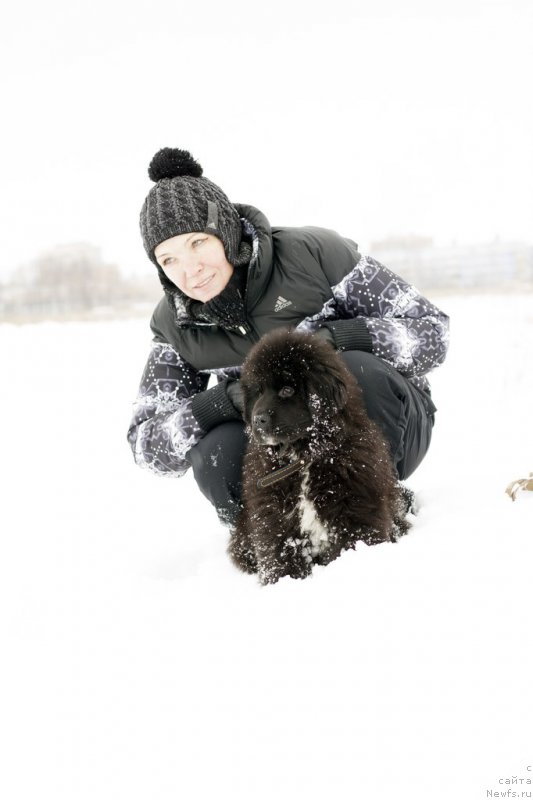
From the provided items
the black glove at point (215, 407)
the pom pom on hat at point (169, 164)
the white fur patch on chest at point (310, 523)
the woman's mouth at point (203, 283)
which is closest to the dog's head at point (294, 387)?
the white fur patch on chest at point (310, 523)

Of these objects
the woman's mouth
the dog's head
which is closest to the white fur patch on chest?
the dog's head

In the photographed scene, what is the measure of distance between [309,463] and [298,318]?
593 millimetres

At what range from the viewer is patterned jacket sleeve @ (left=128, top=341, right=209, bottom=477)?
232cm

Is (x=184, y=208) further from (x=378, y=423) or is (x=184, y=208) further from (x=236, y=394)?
(x=378, y=423)

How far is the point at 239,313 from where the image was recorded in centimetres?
227

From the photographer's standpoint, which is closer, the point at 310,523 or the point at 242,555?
the point at 310,523

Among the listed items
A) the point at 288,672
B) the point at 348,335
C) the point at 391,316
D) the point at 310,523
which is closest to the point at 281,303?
the point at 348,335

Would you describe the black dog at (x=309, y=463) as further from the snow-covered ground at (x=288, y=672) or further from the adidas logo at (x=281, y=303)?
the adidas logo at (x=281, y=303)

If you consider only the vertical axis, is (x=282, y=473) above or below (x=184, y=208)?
below

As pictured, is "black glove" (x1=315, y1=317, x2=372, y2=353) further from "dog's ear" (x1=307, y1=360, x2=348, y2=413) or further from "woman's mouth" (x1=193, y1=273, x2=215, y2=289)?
"woman's mouth" (x1=193, y1=273, x2=215, y2=289)

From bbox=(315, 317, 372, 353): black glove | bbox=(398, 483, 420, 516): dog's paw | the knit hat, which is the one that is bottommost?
bbox=(398, 483, 420, 516): dog's paw

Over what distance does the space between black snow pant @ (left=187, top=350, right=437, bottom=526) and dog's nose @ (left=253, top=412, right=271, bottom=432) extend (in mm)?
382

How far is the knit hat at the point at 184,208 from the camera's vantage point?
2.18 m

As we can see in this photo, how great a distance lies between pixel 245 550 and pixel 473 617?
1122 millimetres
